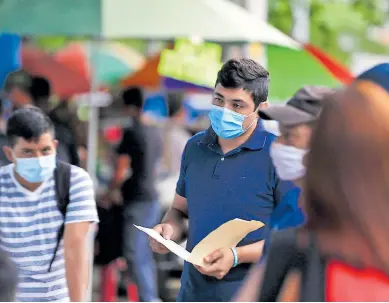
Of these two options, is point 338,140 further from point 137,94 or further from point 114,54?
point 114,54

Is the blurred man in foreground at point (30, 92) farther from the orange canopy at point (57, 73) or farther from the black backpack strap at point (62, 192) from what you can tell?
the orange canopy at point (57, 73)

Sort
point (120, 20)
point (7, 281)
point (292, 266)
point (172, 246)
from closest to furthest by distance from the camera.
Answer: point (292, 266) → point (7, 281) → point (172, 246) → point (120, 20)

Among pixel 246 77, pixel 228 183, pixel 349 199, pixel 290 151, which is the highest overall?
pixel 349 199

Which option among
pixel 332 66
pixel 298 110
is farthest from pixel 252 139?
pixel 332 66

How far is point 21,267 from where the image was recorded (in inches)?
210

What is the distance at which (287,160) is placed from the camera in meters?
5.06

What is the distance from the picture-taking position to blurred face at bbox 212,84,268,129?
16.8 feet

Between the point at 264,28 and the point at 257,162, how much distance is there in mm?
3714

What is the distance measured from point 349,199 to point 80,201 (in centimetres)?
299

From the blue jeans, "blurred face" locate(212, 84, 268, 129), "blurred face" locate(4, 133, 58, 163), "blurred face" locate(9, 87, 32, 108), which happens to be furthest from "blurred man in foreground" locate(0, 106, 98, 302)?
the blue jeans

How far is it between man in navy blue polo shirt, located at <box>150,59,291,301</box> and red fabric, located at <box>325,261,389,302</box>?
204 cm

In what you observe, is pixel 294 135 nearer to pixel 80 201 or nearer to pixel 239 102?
pixel 239 102

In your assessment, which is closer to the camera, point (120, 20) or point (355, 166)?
point (355, 166)

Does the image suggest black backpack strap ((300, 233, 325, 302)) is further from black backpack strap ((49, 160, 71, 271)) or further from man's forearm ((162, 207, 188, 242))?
black backpack strap ((49, 160, 71, 271))
